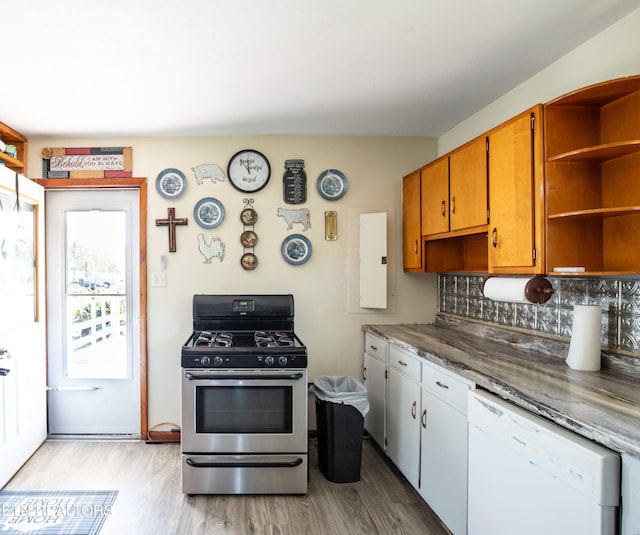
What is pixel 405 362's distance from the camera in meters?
2.47

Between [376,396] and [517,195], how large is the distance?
168 centimetres

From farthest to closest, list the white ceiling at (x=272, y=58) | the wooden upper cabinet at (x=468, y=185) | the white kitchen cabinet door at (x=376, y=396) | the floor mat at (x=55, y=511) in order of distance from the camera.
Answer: the white kitchen cabinet door at (x=376, y=396) → the wooden upper cabinet at (x=468, y=185) → the floor mat at (x=55, y=511) → the white ceiling at (x=272, y=58)

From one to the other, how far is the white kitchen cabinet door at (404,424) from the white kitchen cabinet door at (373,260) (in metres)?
0.66

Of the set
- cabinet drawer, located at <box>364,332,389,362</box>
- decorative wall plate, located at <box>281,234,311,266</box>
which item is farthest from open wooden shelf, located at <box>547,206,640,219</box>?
decorative wall plate, located at <box>281,234,311,266</box>

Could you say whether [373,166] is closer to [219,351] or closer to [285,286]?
[285,286]

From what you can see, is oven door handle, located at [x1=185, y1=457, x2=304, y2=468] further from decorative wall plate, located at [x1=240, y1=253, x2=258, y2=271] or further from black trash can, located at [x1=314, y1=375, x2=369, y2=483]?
decorative wall plate, located at [x1=240, y1=253, x2=258, y2=271]

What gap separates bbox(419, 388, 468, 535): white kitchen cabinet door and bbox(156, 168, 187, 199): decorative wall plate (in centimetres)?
227

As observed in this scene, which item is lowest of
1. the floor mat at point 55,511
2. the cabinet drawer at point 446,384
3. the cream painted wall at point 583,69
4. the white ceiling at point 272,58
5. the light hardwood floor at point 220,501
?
the light hardwood floor at point 220,501

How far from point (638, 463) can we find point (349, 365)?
2.29m

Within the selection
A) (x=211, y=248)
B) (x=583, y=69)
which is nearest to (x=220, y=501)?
(x=211, y=248)

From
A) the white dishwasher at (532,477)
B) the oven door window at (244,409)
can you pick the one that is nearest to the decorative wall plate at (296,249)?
the oven door window at (244,409)

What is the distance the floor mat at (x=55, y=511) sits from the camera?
2102 mm

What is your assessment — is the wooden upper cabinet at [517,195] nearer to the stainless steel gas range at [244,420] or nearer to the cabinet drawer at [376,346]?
the cabinet drawer at [376,346]

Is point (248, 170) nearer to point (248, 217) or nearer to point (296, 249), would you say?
point (248, 217)
